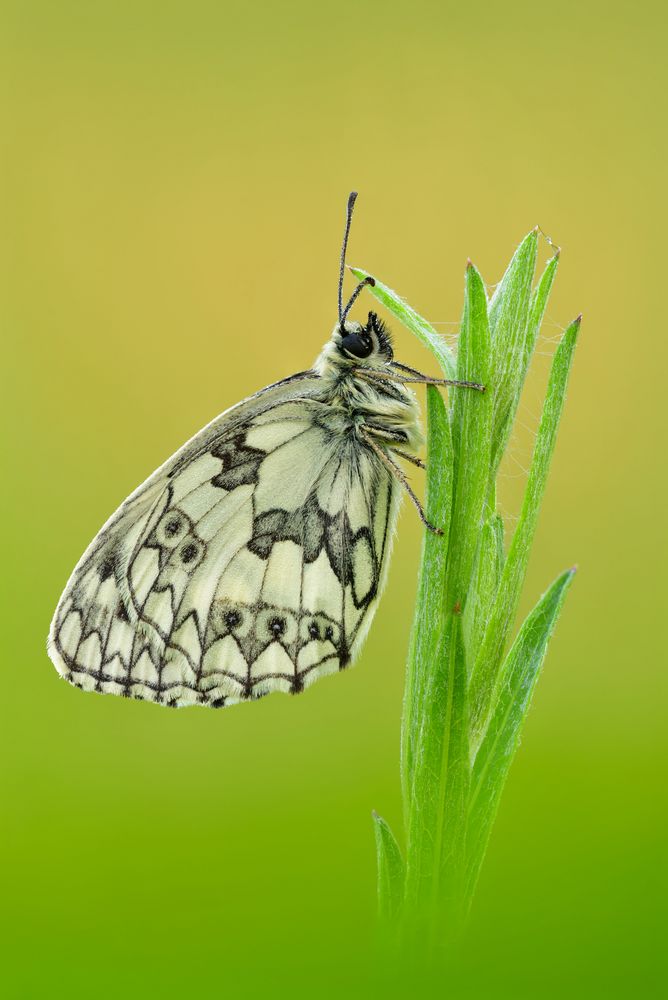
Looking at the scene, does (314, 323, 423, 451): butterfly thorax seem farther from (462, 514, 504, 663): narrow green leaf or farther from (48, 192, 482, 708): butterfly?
(462, 514, 504, 663): narrow green leaf

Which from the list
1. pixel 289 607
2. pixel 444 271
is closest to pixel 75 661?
pixel 289 607

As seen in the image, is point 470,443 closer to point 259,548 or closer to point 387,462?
point 387,462

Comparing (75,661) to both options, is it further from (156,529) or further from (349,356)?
(349,356)

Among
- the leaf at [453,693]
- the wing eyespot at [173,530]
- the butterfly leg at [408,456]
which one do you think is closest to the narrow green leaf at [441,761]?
the leaf at [453,693]

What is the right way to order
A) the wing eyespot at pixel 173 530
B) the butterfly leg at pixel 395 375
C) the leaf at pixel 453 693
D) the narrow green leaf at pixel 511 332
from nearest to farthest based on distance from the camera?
1. the leaf at pixel 453 693
2. the narrow green leaf at pixel 511 332
3. the butterfly leg at pixel 395 375
4. the wing eyespot at pixel 173 530

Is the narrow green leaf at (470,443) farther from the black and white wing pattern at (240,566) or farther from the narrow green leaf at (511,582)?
the black and white wing pattern at (240,566)

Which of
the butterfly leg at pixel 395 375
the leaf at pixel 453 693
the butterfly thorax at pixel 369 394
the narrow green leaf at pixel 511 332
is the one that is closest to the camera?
the leaf at pixel 453 693
